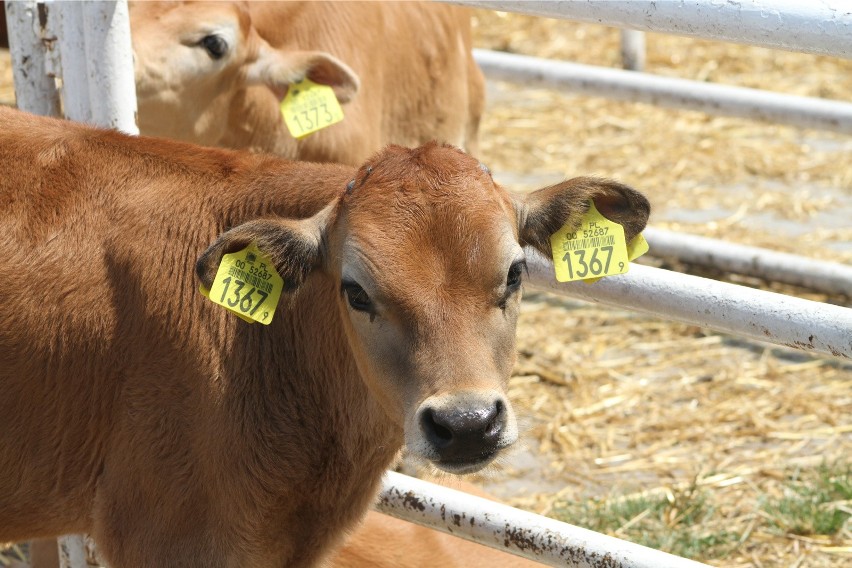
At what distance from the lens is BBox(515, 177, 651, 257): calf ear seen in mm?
3359

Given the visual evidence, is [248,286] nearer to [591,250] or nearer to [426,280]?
[426,280]

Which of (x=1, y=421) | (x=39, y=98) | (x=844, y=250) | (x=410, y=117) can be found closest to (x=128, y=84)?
(x=39, y=98)

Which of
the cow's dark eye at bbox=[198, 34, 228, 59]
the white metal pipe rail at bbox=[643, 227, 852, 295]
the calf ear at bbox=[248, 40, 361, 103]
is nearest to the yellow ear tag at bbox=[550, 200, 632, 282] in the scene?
the calf ear at bbox=[248, 40, 361, 103]

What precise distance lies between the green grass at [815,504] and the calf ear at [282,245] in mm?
2346

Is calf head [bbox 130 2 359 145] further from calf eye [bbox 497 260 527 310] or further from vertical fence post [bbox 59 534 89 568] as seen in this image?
calf eye [bbox 497 260 527 310]

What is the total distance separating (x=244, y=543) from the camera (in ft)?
11.0

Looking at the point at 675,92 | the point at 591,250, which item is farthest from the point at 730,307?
the point at 675,92

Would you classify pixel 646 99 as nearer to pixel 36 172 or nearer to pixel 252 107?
pixel 252 107

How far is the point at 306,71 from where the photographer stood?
216 inches

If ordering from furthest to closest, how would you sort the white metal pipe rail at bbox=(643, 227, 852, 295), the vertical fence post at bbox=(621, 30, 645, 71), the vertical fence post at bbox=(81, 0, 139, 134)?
1. the vertical fence post at bbox=(621, 30, 645, 71)
2. the white metal pipe rail at bbox=(643, 227, 852, 295)
3. the vertical fence post at bbox=(81, 0, 139, 134)

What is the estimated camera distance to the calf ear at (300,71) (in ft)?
17.7

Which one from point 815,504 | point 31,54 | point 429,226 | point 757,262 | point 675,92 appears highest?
point 429,226

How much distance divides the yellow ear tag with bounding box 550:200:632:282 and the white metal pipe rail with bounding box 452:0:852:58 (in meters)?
0.51

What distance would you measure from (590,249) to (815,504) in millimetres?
1946
